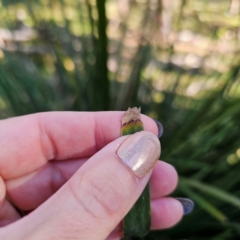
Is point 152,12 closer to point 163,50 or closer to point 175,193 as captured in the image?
point 163,50

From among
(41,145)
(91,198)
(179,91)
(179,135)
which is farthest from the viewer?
(179,91)

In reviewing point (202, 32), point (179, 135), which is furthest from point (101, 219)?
point (202, 32)

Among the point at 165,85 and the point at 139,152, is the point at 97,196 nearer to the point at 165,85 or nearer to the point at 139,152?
the point at 139,152

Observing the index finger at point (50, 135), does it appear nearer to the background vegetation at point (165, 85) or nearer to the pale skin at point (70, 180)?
the pale skin at point (70, 180)

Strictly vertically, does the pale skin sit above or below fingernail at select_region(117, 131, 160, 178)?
below

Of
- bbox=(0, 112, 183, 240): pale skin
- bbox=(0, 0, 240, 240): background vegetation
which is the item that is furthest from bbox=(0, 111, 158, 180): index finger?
bbox=(0, 0, 240, 240): background vegetation

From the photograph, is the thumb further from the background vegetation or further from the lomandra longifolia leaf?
the background vegetation

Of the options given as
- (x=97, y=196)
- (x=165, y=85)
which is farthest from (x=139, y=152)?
(x=165, y=85)
